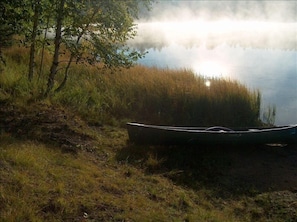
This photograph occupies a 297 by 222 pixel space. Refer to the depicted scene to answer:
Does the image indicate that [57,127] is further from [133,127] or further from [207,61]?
[207,61]

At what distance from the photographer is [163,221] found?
186 inches

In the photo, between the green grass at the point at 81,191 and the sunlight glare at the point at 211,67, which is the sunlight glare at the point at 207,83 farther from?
the sunlight glare at the point at 211,67

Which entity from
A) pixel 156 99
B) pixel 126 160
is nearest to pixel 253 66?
pixel 156 99


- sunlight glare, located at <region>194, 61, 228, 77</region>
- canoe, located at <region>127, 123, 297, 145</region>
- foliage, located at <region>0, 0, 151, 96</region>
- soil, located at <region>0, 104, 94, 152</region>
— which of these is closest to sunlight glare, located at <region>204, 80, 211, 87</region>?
foliage, located at <region>0, 0, 151, 96</region>

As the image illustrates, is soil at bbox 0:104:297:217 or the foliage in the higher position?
the foliage

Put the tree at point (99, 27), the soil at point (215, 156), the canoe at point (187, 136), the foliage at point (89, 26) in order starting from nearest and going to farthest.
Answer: the soil at point (215, 156) → the canoe at point (187, 136) → the foliage at point (89, 26) → the tree at point (99, 27)

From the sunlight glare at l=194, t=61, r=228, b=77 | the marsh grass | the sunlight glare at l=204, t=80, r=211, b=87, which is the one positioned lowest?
the marsh grass

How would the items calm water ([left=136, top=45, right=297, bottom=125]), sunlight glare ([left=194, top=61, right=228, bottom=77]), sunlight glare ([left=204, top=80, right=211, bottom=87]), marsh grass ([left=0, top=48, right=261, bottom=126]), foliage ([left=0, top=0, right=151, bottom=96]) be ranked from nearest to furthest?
foliage ([left=0, top=0, right=151, bottom=96]) → marsh grass ([left=0, top=48, right=261, bottom=126]) → sunlight glare ([left=204, top=80, right=211, bottom=87]) → calm water ([left=136, top=45, right=297, bottom=125]) → sunlight glare ([left=194, top=61, right=228, bottom=77])

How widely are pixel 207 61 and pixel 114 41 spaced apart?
678 inches

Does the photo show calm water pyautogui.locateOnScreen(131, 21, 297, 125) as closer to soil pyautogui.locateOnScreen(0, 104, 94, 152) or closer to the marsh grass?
the marsh grass

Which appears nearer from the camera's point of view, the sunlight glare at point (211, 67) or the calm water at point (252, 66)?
the calm water at point (252, 66)

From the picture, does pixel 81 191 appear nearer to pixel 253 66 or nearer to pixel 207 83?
pixel 207 83

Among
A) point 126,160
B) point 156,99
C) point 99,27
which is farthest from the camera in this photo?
point 156,99

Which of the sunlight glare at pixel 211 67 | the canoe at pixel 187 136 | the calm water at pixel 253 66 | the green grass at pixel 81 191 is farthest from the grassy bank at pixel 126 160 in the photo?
the sunlight glare at pixel 211 67
